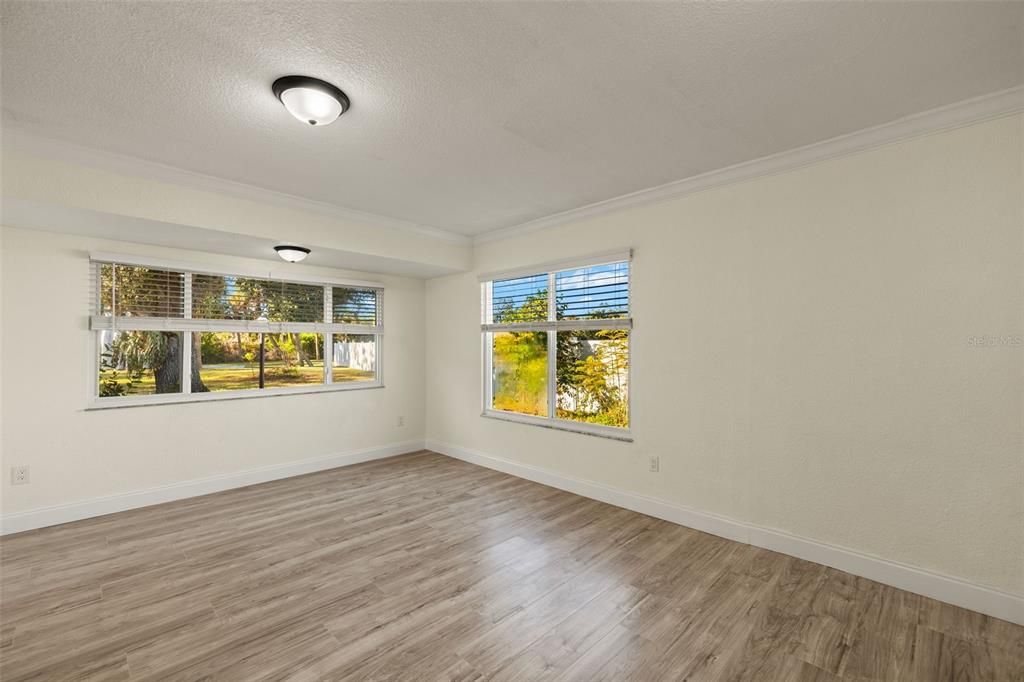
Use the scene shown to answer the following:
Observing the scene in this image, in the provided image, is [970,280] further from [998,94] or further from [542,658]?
[542,658]

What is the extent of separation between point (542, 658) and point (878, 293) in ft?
9.00

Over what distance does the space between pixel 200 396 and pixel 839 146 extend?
5397 mm

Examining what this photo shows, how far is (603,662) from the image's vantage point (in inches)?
78.4

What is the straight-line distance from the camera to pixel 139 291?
3930mm

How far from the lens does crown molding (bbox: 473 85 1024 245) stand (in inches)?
92.4

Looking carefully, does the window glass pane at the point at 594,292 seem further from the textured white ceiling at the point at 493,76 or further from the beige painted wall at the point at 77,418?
the beige painted wall at the point at 77,418

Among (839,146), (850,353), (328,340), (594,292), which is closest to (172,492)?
(328,340)

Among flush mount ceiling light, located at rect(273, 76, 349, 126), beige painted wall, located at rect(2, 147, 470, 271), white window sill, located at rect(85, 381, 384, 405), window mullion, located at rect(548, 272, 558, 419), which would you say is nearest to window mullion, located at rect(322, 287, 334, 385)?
white window sill, located at rect(85, 381, 384, 405)

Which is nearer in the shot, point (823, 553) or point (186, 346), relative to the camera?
point (823, 553)

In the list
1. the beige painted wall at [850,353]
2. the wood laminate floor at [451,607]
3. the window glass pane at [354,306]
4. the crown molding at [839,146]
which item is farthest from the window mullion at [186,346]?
the beige painted wall at [850,353]

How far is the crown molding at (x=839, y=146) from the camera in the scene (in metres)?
2.35

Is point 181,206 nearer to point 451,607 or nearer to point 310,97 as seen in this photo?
point 310,97

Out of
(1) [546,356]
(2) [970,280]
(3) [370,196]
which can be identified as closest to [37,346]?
(3) [370,196]

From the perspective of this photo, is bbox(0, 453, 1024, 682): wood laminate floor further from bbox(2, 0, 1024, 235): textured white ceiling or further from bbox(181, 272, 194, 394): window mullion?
bbox(2, 0, 1024, 235): textured white ceiling
